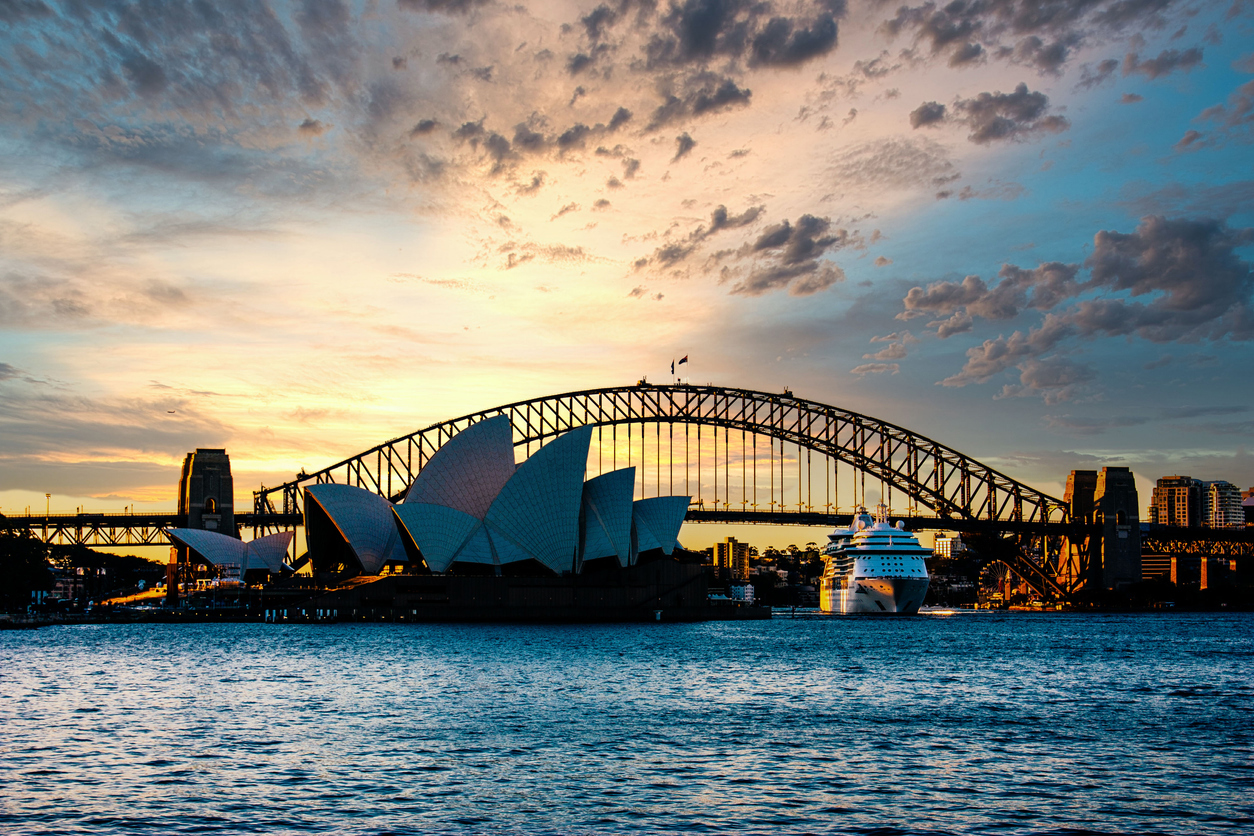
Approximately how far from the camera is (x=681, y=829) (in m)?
18.1

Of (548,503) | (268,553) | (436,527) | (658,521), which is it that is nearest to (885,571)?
(658,521)

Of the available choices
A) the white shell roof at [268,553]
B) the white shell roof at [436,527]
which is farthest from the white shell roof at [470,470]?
the white shell roof at [268,553]

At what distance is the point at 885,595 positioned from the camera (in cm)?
11012

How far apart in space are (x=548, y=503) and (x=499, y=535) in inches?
185

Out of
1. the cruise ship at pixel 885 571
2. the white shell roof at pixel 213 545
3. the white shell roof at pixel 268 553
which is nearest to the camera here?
the cruise ship at pixel 885 571

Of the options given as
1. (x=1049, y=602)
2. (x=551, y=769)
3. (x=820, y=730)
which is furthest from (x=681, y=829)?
(x=1049, y=602)

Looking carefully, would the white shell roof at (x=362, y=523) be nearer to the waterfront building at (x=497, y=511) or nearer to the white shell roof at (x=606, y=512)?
the waterfront building at (x=497, y=511)

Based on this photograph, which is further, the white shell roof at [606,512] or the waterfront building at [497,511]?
the white shell roof at [606,512]

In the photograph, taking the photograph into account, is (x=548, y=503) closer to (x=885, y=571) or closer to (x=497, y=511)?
(x=497, y=511)

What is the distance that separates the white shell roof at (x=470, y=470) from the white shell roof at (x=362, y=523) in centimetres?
538

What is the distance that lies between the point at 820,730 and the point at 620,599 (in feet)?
207

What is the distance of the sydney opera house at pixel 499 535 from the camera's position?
3406 inches

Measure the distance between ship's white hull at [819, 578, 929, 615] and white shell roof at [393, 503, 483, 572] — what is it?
4101 cm

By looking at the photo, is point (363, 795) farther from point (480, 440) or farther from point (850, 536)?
point (850, 536)
